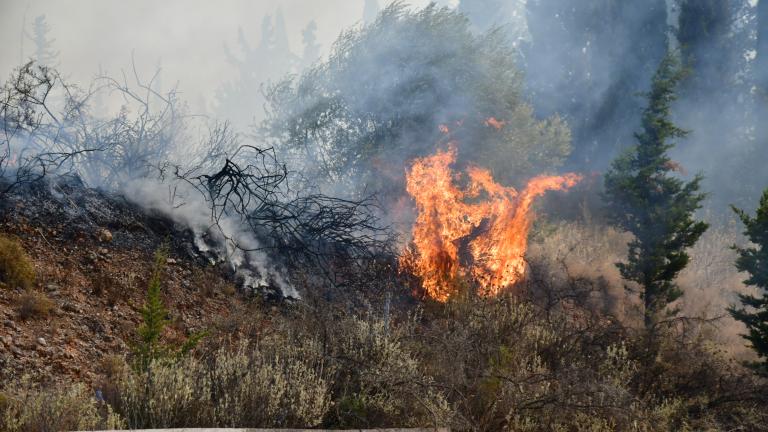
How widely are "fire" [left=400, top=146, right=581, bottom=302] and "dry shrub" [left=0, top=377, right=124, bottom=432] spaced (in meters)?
7.57

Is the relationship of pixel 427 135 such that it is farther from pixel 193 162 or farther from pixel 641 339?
pixel 641 339

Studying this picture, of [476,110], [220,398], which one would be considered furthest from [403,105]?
[220,398]

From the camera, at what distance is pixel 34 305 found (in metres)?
6.57

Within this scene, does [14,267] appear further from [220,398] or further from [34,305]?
[220,398]

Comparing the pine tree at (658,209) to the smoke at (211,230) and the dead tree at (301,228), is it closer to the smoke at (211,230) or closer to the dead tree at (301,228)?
the dead tree at (301,228)

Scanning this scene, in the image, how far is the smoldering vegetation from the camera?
5941mm

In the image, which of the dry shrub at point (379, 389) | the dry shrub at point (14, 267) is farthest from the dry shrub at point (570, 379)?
the dry shrub at point (14, 267)

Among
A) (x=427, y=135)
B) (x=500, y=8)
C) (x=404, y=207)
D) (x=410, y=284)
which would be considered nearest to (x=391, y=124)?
(x=427, y=135)

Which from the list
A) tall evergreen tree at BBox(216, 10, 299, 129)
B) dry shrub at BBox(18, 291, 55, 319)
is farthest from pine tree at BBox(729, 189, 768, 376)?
tall evergreen tree at BBox(216, 10, 299, 129)

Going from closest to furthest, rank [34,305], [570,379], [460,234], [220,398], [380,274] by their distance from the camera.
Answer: [220,398] → [34,305] → [570,379] → [380,274] → [460,234]

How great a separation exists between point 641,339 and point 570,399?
9.88 ft

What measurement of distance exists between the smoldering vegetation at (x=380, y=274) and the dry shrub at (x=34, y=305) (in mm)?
1119

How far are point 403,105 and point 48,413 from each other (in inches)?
498

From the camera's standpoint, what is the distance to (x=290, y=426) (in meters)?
5.65
